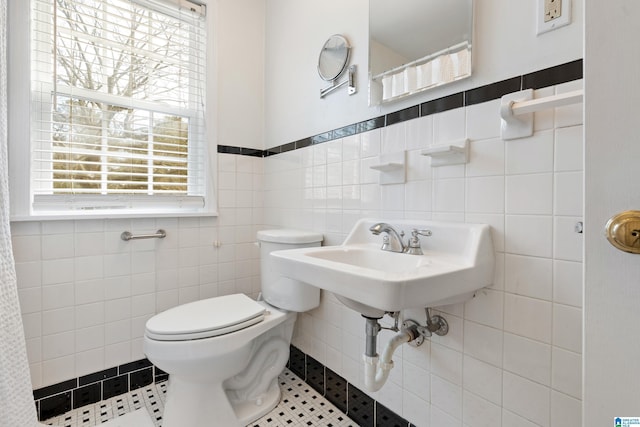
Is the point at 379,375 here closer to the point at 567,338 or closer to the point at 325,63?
the point at 567,338

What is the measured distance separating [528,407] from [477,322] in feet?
0.79

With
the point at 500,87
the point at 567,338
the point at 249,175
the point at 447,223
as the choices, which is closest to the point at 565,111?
the point at 500,87

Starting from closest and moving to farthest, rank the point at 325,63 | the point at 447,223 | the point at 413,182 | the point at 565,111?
the point at 565,111, the point at 447,223, the point at 413,182, the point at 325,63

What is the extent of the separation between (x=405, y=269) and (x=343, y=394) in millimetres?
810

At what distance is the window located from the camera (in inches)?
52.6

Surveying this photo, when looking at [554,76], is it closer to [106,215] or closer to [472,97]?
[472,97]

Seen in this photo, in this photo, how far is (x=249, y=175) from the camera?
192cm

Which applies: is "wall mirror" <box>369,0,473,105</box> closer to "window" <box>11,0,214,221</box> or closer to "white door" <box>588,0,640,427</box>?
"white door" <box>588,0,640,427</box>

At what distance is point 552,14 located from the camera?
0.76 meters

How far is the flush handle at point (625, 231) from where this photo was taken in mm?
296

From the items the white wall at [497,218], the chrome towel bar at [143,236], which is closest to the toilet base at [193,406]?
the white wall at [497,218]

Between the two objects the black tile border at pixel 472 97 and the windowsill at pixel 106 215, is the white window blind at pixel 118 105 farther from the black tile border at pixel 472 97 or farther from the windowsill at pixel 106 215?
the black tile border at pixel 472 97

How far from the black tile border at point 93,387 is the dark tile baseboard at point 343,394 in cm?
78

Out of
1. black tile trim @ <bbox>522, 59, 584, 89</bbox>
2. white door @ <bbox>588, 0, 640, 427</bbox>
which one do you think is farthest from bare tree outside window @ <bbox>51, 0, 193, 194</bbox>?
white door @ <bbox>588, 0, 640, 427</bbox>
